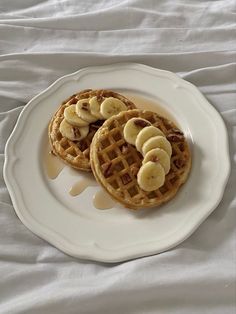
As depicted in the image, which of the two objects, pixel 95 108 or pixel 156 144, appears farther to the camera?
pixel 95 108

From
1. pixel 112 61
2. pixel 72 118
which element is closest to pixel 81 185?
pixel 72 118

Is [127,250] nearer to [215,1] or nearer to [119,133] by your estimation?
[119,133]

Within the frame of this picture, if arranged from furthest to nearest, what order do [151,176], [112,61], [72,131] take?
[112,61]
[72,131]
[151,176]

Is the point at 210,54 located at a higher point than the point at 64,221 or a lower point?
higher

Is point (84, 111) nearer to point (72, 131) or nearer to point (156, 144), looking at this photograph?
point (72, 131)

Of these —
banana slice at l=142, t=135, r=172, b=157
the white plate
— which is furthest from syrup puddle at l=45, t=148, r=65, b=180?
banana slice at l=142, t=135, r=172, b=157

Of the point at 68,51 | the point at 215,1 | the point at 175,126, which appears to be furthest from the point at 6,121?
the point at 215,1

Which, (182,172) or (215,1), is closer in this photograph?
(182,172)
